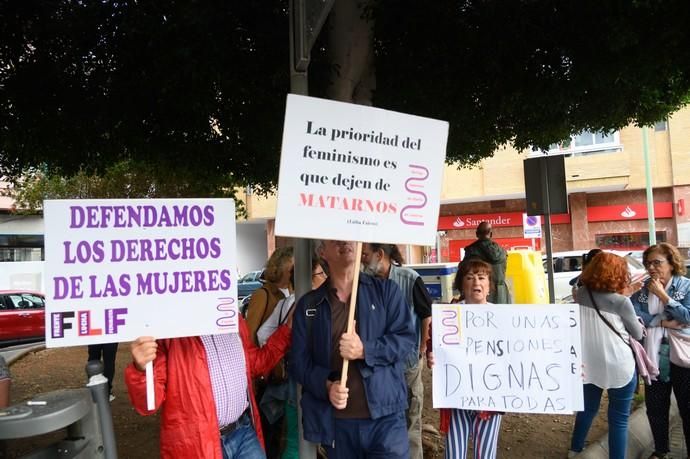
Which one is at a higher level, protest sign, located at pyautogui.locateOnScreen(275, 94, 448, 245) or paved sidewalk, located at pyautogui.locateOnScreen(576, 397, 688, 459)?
protest sign, located at pyautogui.locateOnScreen(275, 94, 448, 245)

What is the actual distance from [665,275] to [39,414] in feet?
14.3

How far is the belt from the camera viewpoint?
2613 millimetres

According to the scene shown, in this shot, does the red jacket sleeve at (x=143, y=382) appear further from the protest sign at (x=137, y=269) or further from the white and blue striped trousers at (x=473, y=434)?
the white and blue striped trousers at (x=473, y=434)

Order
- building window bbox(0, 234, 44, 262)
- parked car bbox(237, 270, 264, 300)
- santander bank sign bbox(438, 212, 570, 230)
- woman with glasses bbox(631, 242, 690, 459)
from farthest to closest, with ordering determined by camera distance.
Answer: building window bbox(0, 234, 44, 262)
santander bank sign bbox(438, 212, 570, 230)
parked car bbox(237, 270, 264, 300)
woman with glasses bbox(631, 242, 690, 459)

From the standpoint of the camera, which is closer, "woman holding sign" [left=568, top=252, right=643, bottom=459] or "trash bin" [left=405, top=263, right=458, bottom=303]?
"woman holding sign" [left=568, top=252, right=643, bottom=459]

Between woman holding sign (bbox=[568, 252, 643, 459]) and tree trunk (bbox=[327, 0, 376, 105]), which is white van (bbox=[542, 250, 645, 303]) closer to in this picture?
woman holding sign (bbox=[568, 252, 643, 459])

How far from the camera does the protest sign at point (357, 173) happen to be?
247cm

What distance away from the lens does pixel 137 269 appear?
246cm

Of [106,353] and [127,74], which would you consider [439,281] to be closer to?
[106,353]

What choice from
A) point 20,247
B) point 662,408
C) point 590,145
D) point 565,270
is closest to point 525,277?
point 565,270

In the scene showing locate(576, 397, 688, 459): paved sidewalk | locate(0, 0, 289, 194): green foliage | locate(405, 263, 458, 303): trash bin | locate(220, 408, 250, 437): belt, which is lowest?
locate(576, 397, 688, 459): paved sidewalk

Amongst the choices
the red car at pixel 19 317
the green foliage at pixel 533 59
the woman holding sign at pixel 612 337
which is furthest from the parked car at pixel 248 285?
the woman holding sign at pixel 612 337

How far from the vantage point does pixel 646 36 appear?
12.6 ft

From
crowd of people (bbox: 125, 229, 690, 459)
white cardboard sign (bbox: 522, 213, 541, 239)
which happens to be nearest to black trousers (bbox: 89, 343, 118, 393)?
crowd of people (bbox: 125, 229, 690, 459)
